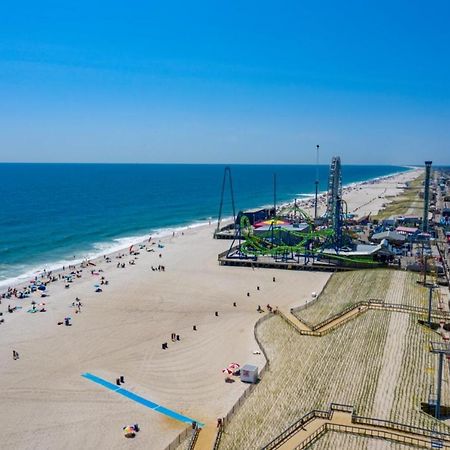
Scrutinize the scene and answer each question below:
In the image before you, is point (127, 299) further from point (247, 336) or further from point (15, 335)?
point (247, 336)

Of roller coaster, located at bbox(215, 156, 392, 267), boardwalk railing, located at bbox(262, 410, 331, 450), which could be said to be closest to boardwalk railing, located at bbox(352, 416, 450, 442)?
boardwalk railing, located at bbox(262, 410, 331, 450)

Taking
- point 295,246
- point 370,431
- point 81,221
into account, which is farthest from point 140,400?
point 81,221

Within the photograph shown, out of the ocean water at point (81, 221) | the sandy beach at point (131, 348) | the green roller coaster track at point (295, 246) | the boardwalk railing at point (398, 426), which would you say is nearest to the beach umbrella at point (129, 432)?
the sandy beach at point (131, 348)

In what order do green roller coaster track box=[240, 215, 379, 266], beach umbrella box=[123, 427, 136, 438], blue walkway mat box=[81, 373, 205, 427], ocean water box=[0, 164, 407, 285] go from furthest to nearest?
ocean water box=[0, 164, 407, 285]
green roller coaster track box=[240, 215, 379, 266]
blue walkway mat box=[81, 373, 205, 427]
beach umbrella box=[123, 427, 136, 438]

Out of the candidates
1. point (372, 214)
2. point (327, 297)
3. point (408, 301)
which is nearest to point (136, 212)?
point (372, 214)

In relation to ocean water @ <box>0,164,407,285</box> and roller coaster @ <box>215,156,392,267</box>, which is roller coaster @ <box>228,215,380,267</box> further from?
ocean water @ <box>0,164,407,285</box>

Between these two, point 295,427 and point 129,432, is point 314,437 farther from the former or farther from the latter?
point 129,432
